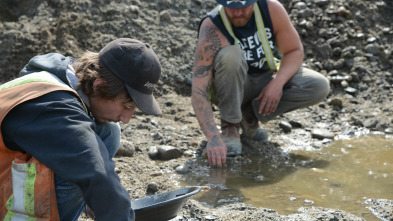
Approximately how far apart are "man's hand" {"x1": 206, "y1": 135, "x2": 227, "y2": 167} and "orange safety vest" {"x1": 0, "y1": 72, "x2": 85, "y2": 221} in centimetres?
200

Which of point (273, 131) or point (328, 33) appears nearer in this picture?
point (273, 131)

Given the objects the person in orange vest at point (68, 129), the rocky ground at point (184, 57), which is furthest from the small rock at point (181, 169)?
the person in orange vest at point (68, 129)

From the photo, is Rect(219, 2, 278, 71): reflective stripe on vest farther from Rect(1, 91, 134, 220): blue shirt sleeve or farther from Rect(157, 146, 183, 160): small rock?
Rect(1, 91, 134, 220): blue shirt sleeve

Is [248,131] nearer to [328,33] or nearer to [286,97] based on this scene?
[286,97]

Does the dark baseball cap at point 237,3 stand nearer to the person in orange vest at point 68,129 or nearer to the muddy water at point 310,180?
the muddy water at point 310,180

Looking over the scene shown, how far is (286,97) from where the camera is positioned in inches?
180

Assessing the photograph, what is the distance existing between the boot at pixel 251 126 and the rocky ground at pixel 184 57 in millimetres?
107

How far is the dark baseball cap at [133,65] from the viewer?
2180 millimetres

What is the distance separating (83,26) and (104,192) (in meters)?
3.93

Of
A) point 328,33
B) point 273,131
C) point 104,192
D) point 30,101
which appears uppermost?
point 30,101

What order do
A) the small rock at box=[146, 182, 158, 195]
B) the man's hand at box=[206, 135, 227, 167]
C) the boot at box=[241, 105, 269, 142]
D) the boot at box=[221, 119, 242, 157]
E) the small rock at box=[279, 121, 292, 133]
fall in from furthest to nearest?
the small rock at box=[279, 121, 292, 133] < the boot at box=[241, 105, 269, 142] < the boot at box=[221, 119, 242, 157] < the man's hand at box=[206, 135, 227, 167] < the small rock at box=[146, 182, 158, 195]

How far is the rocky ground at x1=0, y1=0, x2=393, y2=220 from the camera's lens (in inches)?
172

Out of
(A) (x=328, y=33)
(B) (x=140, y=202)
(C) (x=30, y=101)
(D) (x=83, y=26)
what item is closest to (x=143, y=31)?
(D) (x=83, y=26)

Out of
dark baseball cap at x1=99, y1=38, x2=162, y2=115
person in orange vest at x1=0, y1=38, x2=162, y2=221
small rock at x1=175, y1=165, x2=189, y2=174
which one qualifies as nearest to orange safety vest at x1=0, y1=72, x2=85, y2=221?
person in orange vest at x1=0, y1=38, x2=162, y2=221
